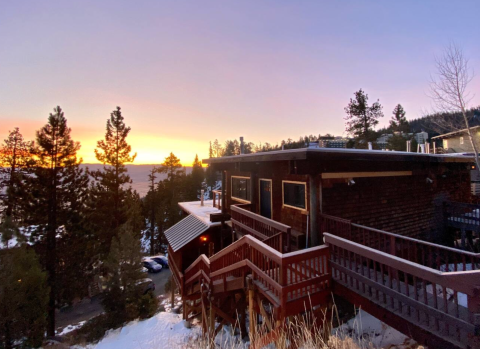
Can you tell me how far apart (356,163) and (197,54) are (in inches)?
419

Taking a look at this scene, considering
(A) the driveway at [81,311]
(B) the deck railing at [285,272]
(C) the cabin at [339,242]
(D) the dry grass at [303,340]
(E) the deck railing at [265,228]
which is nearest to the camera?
(D) the dry grass at [303,340]

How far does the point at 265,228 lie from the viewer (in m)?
6.62

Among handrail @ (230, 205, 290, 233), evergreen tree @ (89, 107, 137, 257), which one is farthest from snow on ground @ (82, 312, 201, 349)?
evergreen tree @ (89, 107, 137, 257)

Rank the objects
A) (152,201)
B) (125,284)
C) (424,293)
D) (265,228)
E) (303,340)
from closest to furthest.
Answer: (303,340) < (424,293) < (265,228) < (125,284) < (152,201)

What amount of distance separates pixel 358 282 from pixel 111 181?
2325 cm

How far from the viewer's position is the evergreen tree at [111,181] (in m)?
21.5

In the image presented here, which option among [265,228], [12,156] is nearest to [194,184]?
[12,156]

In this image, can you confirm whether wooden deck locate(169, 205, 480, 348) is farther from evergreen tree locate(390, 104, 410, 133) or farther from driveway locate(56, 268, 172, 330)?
evergreen tree locate(390, 104, 410, 133)

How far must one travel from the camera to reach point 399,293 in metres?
3.58

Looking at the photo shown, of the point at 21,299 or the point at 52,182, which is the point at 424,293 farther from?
the point at 52,182

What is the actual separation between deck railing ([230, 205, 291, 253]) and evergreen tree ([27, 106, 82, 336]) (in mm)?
14331

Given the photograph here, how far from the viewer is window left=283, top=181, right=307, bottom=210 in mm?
6949

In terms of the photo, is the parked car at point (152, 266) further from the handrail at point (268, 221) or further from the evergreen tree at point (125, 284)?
the handrail at point (268, 221)

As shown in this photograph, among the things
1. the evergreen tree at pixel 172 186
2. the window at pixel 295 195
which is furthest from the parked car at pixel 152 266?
the window at pixel 295 195
